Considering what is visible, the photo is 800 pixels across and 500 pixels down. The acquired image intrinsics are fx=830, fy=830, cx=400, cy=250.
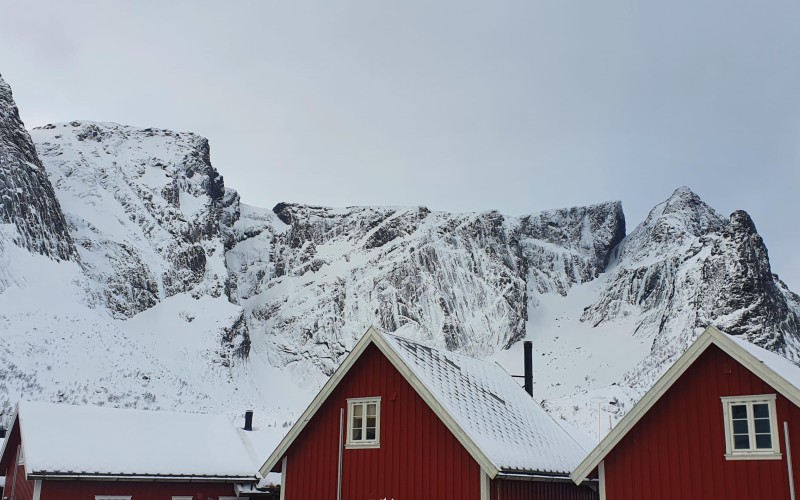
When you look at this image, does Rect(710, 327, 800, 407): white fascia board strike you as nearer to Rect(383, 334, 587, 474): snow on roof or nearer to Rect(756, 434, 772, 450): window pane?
Rect(756, 434, 772, 450): window pane

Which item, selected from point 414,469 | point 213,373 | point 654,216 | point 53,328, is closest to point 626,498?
point 414,469

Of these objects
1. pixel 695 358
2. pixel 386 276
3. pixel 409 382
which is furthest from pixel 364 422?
pixel 386 276

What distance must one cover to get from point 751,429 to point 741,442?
0.30 m

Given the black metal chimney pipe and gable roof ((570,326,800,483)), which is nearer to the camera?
gable roof ((570,326,800,483))

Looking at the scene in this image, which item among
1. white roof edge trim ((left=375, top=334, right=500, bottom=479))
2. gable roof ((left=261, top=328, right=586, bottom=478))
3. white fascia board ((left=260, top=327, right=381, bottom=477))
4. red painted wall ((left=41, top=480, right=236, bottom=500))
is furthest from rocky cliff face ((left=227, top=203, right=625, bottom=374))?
white roof edge trim ((left=375, top=334, right=500, bottom=479))

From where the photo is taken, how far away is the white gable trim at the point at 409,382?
Result: 16.4 meters

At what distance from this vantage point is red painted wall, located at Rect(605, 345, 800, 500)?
1418 centimetres

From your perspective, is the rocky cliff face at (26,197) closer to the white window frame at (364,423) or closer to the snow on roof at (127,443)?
the snow on roof at (127,443)

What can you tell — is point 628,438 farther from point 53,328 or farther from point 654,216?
point 654,216

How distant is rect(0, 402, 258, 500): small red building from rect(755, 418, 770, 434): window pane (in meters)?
17.0

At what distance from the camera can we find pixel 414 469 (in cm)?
1794

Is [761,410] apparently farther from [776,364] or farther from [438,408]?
[438,408]

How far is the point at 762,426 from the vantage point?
14.5 meters

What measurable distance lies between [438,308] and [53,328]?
45.7m
